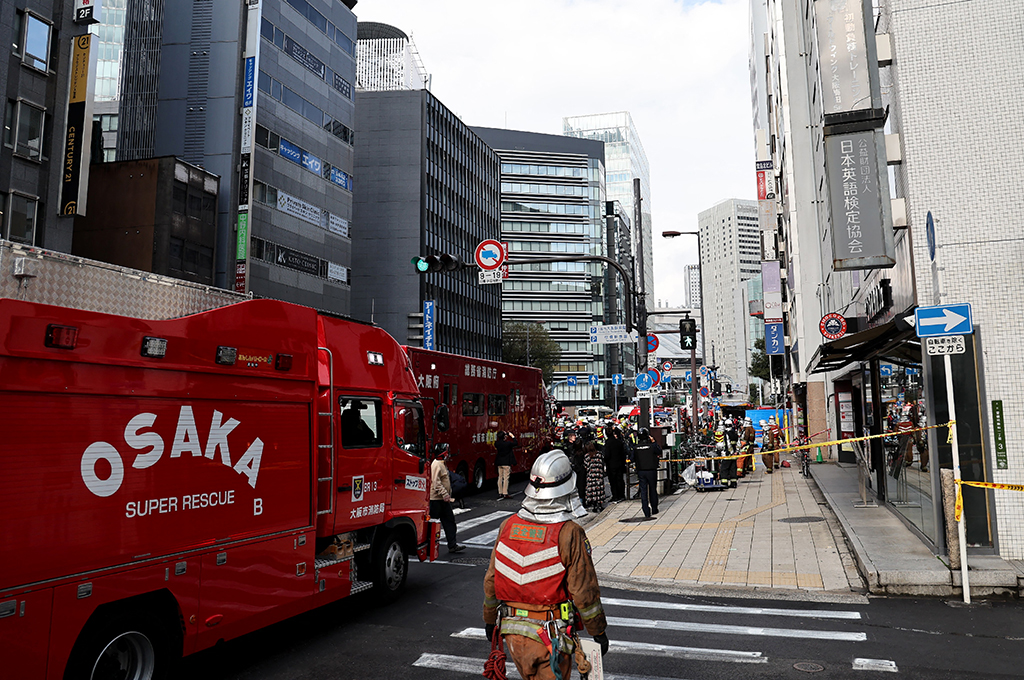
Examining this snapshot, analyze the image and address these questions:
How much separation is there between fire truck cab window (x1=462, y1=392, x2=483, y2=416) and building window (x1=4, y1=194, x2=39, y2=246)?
19395 millimetres

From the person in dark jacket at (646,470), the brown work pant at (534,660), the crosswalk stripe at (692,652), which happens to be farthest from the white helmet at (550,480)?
the person in dark jacket at (646,470)

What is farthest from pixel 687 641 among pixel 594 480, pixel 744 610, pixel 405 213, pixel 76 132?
pixel 405 213

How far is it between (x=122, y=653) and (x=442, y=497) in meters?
6.71

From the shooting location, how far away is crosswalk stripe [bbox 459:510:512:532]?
14.9 metres

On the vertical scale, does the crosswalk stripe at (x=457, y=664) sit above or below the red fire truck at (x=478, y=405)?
below

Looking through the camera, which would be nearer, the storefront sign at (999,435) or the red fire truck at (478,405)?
the storefront sign at (999,435)

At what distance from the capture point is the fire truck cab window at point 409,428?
29.6 feet

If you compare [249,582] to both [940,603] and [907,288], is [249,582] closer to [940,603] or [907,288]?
[940,603]

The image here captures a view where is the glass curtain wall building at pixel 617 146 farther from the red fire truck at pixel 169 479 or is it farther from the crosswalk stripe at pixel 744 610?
the red fire truck at pixel 169 479

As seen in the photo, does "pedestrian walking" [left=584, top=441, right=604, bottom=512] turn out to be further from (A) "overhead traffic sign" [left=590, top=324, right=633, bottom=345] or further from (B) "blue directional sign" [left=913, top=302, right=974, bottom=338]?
(B) "blue directional sign" [left=913, top=302, right=974, bottom=338]

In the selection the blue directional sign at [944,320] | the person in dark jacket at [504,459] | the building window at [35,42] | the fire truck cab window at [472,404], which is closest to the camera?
the blue directional sign at [944,320]

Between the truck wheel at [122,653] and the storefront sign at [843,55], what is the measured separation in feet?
39.3

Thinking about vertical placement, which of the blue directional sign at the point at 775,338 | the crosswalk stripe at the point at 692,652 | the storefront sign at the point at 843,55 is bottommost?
the crosswalk stripe at the point at 692,652

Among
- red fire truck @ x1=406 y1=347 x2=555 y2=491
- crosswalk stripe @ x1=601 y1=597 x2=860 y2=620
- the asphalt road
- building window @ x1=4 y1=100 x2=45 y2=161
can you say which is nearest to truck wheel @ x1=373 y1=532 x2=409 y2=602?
the asphalt road
